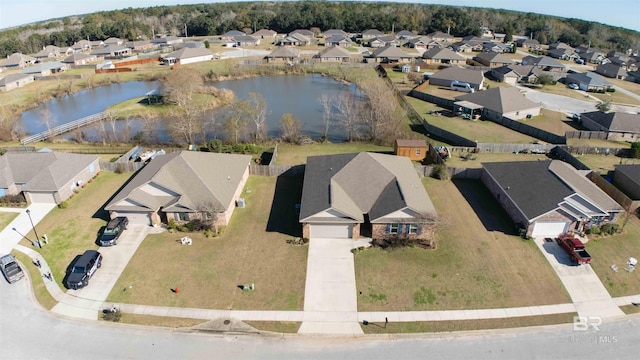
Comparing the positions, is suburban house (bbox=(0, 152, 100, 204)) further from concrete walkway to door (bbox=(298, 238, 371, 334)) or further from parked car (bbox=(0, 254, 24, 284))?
concrete walkway to door (bbox=(298, 238, 371, 334))

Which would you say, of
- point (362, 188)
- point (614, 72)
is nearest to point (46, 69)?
point (362, 188)

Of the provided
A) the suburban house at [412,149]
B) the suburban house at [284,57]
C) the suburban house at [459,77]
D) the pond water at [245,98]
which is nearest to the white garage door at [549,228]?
the suburban house at [412,149]

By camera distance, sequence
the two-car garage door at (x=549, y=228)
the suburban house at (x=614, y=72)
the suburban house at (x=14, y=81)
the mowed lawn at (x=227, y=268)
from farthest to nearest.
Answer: the suburban house at (x=614, y=72) < the suburban house at (x=14, y=81) < the two-car garage door at (x=549, y=228) < the mowed lawn at (x=227, y=268)

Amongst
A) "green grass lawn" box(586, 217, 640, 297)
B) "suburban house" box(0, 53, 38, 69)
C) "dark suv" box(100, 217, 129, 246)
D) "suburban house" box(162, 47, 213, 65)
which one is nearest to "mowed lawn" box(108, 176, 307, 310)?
"dark suv" box(100, 217, 129, 246)

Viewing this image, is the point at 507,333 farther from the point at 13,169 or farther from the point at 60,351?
the point at 13,169

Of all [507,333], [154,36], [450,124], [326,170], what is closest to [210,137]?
[326,170]

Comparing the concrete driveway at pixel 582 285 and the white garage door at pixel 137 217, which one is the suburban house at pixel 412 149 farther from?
the white garage door at pixel 137 217

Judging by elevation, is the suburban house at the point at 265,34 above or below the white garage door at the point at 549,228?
above
